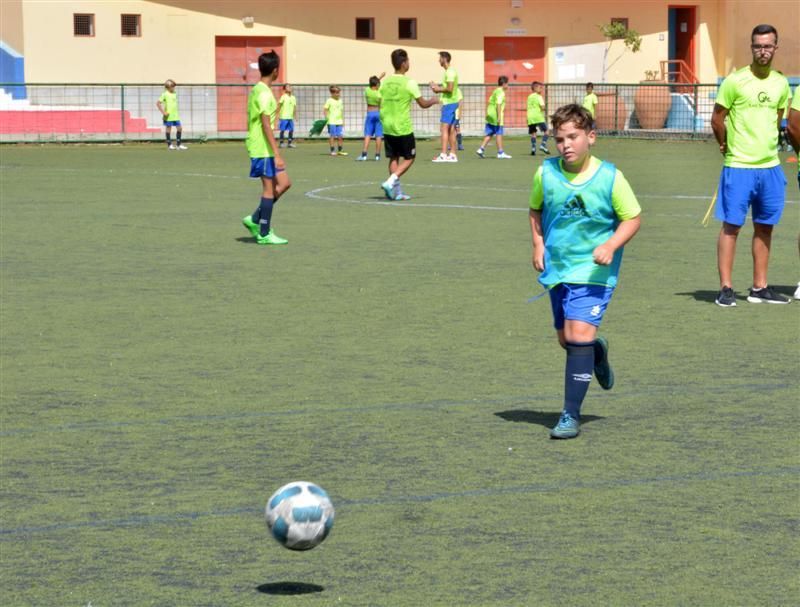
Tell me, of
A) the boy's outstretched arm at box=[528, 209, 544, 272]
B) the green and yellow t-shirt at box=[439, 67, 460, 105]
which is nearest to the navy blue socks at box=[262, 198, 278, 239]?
the boy's outstretched arm at box=[528, 209, 544, 272]

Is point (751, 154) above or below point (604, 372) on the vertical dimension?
above

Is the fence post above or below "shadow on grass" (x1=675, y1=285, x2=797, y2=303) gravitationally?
above

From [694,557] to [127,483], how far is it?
2.42m

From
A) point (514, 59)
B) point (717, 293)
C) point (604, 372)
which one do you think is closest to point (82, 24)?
point (514, 59)

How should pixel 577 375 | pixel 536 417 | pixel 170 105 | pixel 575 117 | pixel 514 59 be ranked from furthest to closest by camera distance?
1. pixel 514 59
2. pixel 170 105
3. pixel 536 417
4. pixel 577 375
5. pixel 575 117

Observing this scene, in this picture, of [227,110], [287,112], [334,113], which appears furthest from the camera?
[227,110]

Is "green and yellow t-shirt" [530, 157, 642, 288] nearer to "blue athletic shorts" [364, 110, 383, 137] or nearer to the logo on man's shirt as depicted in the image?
the logo on man's shirt

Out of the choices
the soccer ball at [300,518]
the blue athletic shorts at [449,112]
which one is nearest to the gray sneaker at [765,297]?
the soccer ball at [300,518]

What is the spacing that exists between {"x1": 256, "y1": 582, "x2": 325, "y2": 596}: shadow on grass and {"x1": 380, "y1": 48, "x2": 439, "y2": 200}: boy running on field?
52.6 feet

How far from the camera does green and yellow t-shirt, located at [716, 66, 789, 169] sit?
11898mm

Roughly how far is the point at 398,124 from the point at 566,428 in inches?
574

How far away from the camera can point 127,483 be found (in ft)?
21.8

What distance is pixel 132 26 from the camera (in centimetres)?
4738

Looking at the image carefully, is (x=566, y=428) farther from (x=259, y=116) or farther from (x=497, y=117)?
(x=497, y=117)
